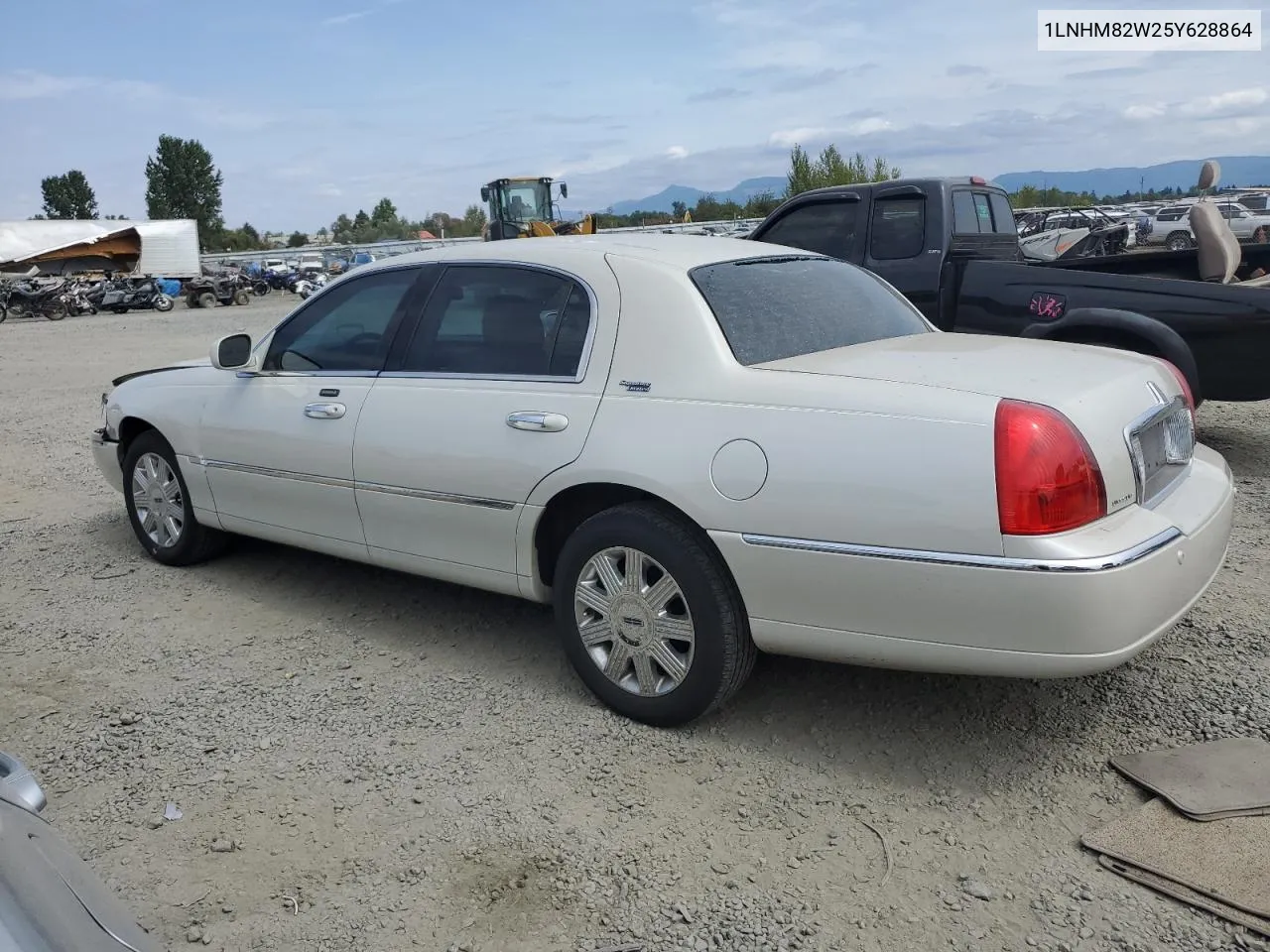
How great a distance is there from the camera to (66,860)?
1688mm

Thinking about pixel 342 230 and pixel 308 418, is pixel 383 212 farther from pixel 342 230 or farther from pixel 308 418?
pixel 308 418

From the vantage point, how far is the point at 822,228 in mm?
8375

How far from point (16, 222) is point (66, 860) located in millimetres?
45047

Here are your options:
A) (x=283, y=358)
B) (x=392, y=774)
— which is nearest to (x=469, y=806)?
(x=392, y=774)

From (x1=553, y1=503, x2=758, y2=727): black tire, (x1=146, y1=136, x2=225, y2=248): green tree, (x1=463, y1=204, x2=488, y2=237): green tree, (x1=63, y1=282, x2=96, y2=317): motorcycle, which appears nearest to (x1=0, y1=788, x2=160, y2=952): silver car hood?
(x1=553, y1=503, x2=758, y2=727): black tire

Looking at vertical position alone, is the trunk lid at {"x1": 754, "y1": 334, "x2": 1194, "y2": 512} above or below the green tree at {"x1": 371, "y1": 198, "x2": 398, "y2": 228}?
below

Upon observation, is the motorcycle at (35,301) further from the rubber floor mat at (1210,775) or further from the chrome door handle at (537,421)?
the rubber floor mat at (1210,775)

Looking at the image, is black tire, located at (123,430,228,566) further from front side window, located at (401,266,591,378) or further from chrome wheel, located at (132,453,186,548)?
front side window, located at (401,266,591,378)

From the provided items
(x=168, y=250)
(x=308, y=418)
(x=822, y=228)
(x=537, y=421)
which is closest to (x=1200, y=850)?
(x=537, y=421)

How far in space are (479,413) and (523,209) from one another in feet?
89.3

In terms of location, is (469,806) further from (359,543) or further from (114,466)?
(114,466)

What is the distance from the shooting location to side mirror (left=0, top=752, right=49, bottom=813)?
1812 millimetres

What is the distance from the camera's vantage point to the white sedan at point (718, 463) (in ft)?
9.54

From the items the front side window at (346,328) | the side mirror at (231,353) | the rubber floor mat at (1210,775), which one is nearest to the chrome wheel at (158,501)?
the side mirror at (231,353)
